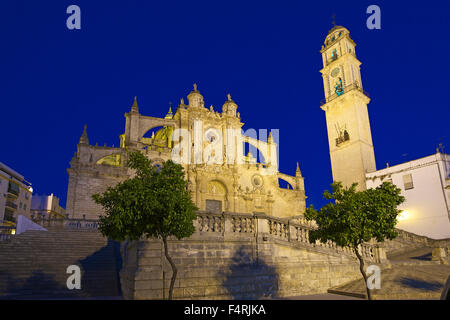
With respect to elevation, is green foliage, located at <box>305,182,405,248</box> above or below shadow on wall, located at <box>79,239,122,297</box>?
above

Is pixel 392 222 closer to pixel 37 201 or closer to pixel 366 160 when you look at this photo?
pixel 366 160

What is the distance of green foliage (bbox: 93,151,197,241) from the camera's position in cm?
798

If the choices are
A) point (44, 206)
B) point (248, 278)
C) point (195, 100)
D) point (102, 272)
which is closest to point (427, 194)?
point (248, 278)

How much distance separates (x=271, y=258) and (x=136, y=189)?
6440mm

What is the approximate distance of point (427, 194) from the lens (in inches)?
1068

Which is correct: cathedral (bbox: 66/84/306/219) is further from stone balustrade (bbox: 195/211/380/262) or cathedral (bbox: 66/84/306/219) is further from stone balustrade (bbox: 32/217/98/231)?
stone balustrade (bbox: 195/211/380/262)

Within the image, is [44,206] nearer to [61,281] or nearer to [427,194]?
[61,281]

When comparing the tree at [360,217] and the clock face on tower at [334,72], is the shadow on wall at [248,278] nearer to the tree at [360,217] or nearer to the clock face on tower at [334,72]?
the tree at [360,217]

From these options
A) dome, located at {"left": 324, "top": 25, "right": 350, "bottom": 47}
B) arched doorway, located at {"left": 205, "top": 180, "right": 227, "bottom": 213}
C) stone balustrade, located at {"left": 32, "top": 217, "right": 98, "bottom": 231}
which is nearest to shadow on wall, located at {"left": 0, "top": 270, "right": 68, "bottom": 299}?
stone balustrade, located at {"left": 32, "top": 217, "right": 98, "bottom": 231}

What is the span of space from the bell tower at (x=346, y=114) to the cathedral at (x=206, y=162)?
726cm

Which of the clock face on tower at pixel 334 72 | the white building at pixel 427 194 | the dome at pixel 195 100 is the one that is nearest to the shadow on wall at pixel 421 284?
the white building at pixel 427 194

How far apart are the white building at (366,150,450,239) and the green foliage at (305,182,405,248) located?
20632 mm

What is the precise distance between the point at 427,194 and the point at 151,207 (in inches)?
1096

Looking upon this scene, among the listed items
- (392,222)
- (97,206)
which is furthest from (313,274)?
(97,206)
